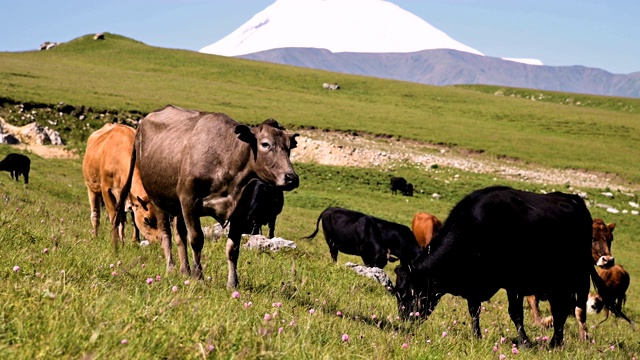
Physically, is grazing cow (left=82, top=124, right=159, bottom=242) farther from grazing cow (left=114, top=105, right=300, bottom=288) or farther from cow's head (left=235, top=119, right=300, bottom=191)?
cow's head (left=235, top=119, right=300, bottom=191)

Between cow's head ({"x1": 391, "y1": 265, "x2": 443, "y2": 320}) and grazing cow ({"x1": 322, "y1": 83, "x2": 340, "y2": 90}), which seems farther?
grazing cow ({"x1": 322, "y1": 83, "x2": 340, "y2": 90})

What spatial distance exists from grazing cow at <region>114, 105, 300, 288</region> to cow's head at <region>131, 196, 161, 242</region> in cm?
258

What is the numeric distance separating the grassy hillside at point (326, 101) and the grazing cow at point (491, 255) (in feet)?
156

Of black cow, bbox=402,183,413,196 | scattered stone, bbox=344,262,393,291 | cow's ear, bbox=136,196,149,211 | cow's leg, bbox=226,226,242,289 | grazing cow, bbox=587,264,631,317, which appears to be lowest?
black cow, bbox=402,183,413,196

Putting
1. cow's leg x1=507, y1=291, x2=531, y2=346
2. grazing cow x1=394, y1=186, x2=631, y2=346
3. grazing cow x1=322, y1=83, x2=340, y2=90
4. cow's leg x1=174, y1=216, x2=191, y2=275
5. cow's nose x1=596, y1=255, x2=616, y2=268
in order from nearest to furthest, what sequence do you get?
1. cow's leg x1=174, y1=216, x2=191, y2=275
2. cow's leg x1=507, y1=291, x2=531, y2=346
3. grazing cow x1=394, y1=186, x2=631, y2=346
4. cow's nose x1=596, y1=255, x2=616, y2=268
5. grazing cow x1=322, y1=83, x2=340, y2=90

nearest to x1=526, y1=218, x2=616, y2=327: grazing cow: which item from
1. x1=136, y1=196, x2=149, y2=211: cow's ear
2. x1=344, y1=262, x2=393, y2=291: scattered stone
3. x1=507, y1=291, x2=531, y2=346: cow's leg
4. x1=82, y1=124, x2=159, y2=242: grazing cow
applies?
x1=344, y1=262, x2=393, y2=291: scattered stone

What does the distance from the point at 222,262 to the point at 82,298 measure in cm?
604

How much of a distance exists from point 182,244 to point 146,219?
313 cm

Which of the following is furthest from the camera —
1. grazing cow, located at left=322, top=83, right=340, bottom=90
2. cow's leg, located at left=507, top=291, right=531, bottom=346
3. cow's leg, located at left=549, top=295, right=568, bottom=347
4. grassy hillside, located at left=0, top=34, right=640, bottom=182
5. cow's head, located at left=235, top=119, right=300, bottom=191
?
grazing cow, located at left=322, top=83, right=340, bottom=90

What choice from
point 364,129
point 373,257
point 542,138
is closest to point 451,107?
point 542,138

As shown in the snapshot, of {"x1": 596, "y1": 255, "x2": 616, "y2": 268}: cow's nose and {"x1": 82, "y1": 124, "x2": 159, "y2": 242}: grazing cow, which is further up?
{"x1": 82, "y1": 124, "x2": 159, "y2": 242}: grazing cow

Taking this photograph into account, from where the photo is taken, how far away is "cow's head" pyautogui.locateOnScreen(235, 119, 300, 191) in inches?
310

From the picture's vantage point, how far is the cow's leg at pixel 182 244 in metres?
8.50

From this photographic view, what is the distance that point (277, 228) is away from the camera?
25250 millimetres
